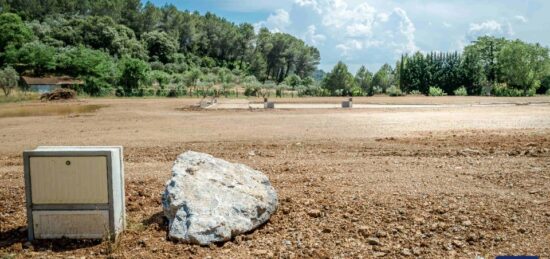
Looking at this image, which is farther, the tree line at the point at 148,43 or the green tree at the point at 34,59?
the tree line at the point at 148,43

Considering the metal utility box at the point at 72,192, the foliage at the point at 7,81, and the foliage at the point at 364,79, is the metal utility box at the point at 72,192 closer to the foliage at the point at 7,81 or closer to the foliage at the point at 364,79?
the foliage at the point at 7,81

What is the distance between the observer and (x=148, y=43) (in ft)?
432

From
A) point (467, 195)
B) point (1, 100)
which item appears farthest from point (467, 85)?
point (467, 195)

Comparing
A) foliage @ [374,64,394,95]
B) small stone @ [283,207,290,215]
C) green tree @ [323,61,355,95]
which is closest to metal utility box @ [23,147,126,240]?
small stone @ [283,207,290,215]

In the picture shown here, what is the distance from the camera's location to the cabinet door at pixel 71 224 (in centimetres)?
523

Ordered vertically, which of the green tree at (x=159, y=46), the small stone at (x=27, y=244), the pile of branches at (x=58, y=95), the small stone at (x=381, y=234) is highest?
the green tree at (x=159, y=46)

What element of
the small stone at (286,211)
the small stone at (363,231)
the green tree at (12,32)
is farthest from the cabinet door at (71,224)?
the green tree at (12,32)

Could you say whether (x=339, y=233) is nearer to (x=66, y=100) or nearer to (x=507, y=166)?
(x=507, y=166)

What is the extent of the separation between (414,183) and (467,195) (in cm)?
95

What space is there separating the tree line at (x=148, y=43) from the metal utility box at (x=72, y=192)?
73.6 m

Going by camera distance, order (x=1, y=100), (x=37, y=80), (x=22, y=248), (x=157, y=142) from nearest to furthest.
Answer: (x=22, y=248), (x=157, y=142), (x=1, y=100), (x=37, y=80)

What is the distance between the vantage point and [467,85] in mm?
84750

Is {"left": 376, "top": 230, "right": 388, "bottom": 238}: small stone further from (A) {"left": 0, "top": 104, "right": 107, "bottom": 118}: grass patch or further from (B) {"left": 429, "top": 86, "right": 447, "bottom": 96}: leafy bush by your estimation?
(B) {"left": 429, "top": 86, "right": 447, "bottom": 96}: leafy bush

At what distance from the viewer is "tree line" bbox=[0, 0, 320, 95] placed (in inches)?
3398
